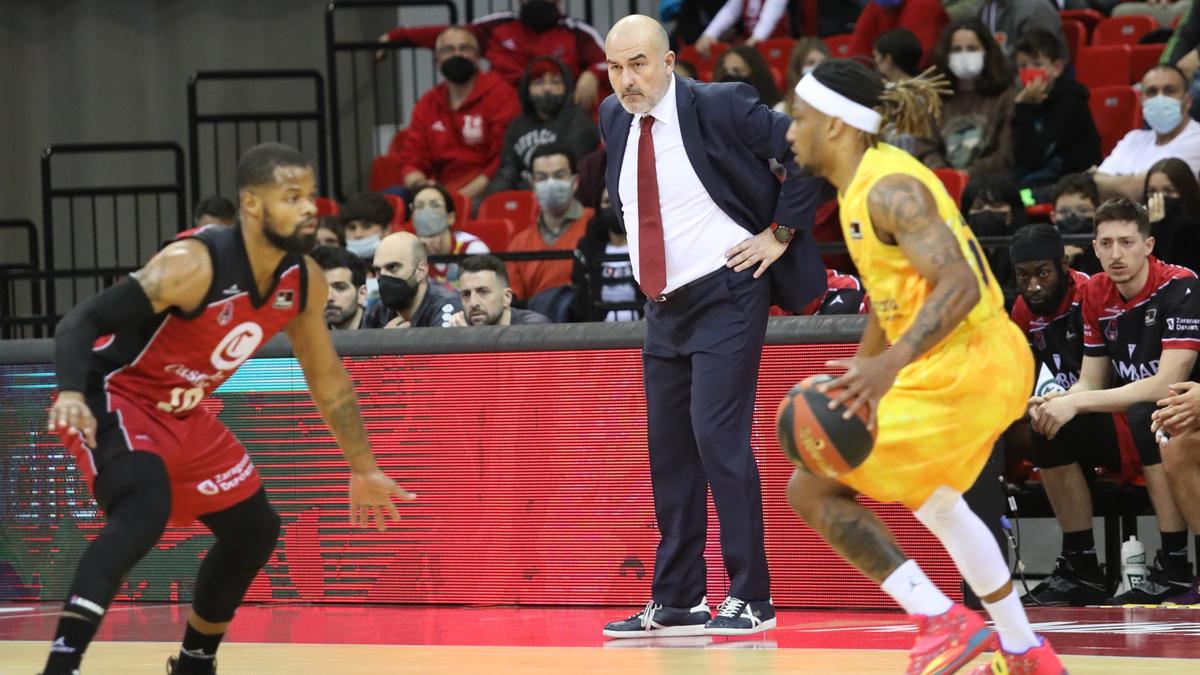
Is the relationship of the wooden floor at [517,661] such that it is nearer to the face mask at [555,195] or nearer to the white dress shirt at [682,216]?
the white dress shirt at [682,216]

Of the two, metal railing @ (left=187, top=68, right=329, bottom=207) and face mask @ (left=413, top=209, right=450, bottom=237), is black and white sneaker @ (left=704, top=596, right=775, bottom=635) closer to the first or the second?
face mask @ (left=413, top=209, right=450, bottom=237)

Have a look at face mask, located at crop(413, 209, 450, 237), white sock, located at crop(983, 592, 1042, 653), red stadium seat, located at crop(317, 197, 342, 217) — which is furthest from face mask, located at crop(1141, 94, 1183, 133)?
white sock, located at crop(983, 592, 1042, 653)

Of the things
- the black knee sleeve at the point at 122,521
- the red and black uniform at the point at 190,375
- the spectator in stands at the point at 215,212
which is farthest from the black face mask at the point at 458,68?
the black knee sleeve at the point at 122,521

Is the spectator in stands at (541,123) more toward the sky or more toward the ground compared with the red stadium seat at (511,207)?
more toward the sky

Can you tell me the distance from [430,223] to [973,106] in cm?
337

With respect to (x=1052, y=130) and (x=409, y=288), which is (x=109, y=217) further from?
(x=1052, y=130)

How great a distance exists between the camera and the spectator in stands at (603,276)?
9.43m

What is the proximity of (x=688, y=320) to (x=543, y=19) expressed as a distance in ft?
23.4

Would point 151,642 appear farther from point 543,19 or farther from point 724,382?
point 543,19

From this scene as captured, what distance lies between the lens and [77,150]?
1291 centimetres

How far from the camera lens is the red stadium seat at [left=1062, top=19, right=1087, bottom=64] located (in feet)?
41.0

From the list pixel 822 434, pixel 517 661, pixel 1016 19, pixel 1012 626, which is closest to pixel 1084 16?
pixel 1016 19

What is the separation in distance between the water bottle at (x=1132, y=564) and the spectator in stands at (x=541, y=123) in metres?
5.35

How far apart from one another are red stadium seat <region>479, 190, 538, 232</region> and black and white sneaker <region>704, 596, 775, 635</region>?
208 inches
